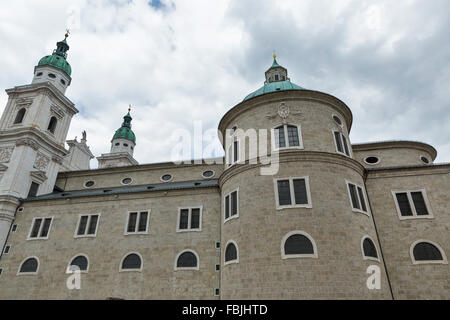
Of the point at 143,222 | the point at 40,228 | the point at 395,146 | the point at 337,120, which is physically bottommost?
the point at 143,222

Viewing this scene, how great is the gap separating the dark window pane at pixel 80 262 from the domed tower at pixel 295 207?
12621 mm

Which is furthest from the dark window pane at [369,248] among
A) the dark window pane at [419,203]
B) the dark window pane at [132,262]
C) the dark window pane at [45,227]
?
the dark window pane at [45,227]

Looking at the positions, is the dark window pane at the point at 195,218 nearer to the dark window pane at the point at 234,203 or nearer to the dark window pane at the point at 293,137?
the dark window pane at the point at 234,203

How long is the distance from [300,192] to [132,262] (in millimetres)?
14678

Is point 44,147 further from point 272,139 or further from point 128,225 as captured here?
point 272,139

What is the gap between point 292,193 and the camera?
17797 mm

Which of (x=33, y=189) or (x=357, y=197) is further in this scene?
(x=33, y=189)

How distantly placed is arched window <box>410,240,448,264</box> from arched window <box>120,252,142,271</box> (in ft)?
65.1

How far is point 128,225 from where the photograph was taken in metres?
24.5

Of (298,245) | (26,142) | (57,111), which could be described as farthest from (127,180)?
(298,245)

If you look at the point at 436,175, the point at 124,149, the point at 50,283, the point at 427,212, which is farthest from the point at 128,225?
the point at 124,149

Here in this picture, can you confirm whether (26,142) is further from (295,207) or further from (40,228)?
(295,207)

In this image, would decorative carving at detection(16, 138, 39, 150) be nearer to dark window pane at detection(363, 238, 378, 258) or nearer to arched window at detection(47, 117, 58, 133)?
arched window at detection(47, 117, 58, 133)

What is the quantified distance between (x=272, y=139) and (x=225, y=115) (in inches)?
220
